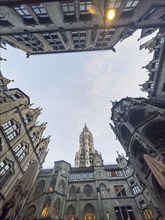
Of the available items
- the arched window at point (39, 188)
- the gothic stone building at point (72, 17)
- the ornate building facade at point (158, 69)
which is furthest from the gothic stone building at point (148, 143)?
the arched window at point (39, 188)

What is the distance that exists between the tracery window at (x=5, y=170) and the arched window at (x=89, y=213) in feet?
53.5

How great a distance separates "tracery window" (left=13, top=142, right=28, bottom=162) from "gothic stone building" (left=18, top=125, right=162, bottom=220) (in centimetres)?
887

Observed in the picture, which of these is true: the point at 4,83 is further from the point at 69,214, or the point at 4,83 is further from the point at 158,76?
the point at 158,76

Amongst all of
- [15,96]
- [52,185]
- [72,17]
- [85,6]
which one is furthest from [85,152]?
[85,6]

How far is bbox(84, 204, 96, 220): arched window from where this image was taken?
2867cm

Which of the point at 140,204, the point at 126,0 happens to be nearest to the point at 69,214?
the point at 140,204

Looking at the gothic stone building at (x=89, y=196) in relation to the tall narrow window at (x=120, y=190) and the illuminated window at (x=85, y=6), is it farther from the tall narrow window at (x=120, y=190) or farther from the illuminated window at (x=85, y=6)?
the illuminated window at (x=85, y=6)

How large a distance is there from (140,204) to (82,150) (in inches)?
2002

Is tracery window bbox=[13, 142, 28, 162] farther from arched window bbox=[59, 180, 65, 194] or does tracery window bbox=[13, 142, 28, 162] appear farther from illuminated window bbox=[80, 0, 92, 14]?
illuminated window bbox=[80, 0, 92, 14]

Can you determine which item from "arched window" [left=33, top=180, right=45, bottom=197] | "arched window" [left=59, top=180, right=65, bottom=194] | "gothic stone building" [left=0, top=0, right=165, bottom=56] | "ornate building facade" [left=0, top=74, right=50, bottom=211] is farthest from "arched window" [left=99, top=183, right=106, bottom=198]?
"gothic stone building" [left=0, top=0, right=165, bottom=56]

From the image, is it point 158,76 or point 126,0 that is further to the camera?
point 158,76

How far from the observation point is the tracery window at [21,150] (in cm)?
2838

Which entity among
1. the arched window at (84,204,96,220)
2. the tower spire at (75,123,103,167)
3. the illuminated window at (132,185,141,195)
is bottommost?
the arched window at (84,204,96,220)

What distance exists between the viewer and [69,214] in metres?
29.5
